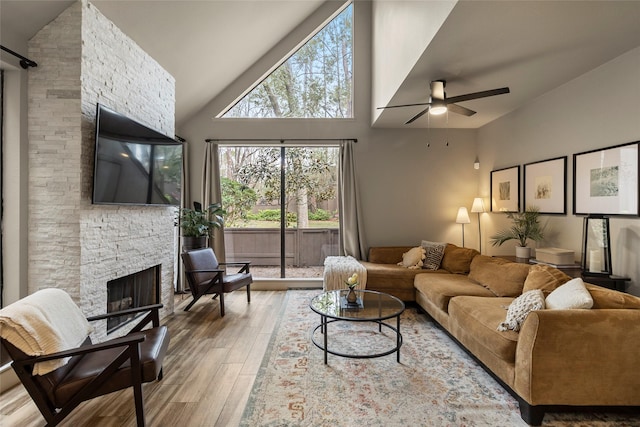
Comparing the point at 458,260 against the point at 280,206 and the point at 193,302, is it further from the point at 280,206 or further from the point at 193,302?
the point at 193,302

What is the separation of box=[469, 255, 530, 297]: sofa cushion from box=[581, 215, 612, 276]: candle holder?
491 millimetres

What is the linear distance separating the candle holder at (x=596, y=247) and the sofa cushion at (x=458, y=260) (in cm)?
139

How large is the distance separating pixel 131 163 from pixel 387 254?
3.69m

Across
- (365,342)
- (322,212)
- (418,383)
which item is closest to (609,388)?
(418,383)

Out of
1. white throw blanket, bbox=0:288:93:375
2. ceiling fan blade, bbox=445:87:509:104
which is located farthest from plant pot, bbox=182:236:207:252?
ceiling fan blade, bbox=445:87:509:104

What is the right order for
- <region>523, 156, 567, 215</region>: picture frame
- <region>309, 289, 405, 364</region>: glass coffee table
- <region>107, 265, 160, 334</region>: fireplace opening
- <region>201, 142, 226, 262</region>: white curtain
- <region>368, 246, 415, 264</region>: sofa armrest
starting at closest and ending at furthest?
<region>309, 289, 405, 364</region>: glass coffee table
<region>107, 265, 160, 334</region>: fireplace opening
<region>523, 156, 567, 215</region>: picture frame
<region>368, 246, 415, 264</region>: sofa armrest
<region>201, 142, 226, 262</region>: white curtain

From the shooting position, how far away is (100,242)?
9.04ft

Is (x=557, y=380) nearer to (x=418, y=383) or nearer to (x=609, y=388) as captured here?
(x=609, y=388)

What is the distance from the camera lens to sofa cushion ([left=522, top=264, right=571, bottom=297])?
2.66 m

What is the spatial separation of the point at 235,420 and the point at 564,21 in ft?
11.6

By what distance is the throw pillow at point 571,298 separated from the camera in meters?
2.09

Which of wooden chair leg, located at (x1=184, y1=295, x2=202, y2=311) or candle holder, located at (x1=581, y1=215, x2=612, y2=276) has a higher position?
candle holder, located at (x1=581, y1=215, x2=612, y2=276)

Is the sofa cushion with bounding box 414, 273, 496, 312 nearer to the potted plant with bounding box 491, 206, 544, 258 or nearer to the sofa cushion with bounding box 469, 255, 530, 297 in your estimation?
the sofa cushion with bounding box 469, 255, 530, 297

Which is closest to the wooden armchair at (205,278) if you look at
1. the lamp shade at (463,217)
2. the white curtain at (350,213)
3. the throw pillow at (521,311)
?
the white curtain at (350,213)
